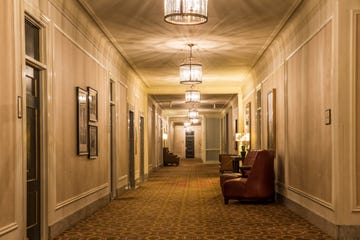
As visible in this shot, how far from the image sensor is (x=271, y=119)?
10266mm

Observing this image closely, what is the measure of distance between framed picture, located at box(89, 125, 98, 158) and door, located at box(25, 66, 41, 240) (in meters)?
2.38

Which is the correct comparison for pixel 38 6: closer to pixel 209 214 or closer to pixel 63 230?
pixel 63 230

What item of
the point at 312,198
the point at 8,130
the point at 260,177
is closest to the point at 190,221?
the point at 312,198

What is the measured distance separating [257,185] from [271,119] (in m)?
1.51

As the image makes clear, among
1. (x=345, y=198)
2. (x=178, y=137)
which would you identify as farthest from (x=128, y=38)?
(x=178, y=137)

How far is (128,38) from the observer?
9641 millimetres

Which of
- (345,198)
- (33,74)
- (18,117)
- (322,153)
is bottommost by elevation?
(345,198)

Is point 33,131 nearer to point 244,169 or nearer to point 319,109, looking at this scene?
point 319,109

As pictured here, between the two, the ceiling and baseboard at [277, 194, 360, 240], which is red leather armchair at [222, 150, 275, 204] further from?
the ceiling

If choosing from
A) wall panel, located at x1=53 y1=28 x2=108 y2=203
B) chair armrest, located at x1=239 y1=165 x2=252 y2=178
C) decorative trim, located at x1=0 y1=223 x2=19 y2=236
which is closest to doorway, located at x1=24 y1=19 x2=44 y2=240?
wall panel, located at x1=53 y1=28 x2=108 y2=203

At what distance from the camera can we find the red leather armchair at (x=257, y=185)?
9.46 metres

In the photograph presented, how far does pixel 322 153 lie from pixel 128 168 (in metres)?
7.23

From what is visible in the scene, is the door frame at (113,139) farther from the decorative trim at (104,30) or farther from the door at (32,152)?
the door at (32,152)

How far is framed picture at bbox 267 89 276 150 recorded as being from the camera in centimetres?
1005
